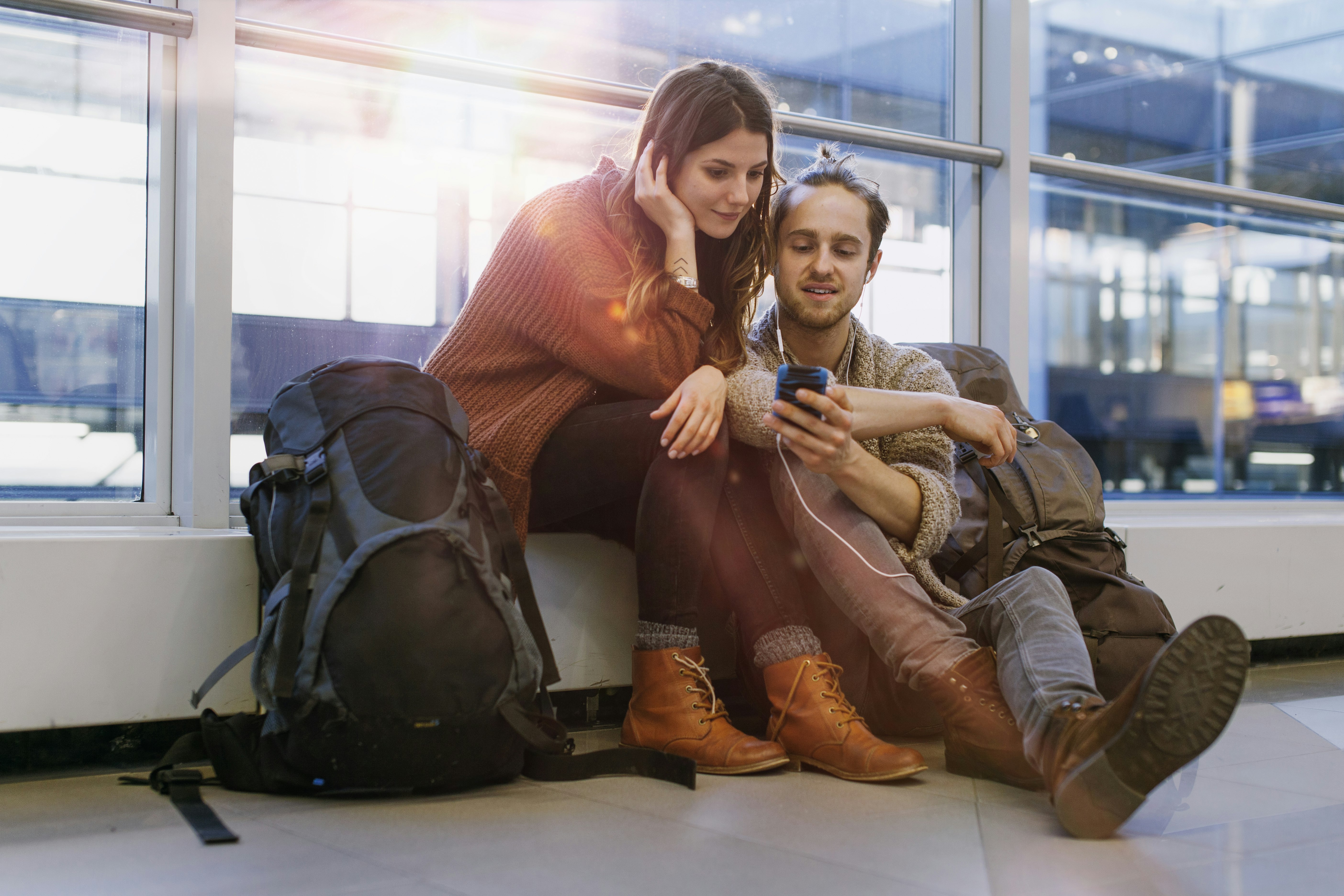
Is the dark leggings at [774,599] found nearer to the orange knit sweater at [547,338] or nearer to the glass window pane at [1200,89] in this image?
the orange knit sweater at [547,338]

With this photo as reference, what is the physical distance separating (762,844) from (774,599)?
1.51 ft

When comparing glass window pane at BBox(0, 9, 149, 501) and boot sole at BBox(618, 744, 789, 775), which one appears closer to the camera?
boot sole at BBox(618, 744, 789, 775)

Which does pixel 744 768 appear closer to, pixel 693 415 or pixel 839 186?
pixel 693 415

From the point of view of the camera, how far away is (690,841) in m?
1.14

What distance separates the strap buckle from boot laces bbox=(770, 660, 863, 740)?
0.70 m

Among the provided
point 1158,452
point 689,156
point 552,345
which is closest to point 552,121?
point 689,156

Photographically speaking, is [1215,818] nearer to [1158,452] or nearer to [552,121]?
[552,121]

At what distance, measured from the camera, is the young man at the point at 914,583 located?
1.10 meters

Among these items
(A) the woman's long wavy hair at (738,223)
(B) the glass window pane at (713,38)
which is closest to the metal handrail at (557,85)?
(B) the glass window pane at (713,38)

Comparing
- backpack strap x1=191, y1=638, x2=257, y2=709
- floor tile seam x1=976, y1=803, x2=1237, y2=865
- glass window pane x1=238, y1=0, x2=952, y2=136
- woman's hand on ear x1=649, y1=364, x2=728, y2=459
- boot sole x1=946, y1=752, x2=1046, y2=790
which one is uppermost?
glass window pane x1=238, y1=0, x2=952, y2=136

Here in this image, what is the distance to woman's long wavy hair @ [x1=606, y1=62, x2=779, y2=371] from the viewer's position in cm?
165

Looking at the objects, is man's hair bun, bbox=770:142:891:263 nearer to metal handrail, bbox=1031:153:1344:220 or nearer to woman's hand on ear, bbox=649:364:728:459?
woman's hand on ear, bbox=649:364:728:459

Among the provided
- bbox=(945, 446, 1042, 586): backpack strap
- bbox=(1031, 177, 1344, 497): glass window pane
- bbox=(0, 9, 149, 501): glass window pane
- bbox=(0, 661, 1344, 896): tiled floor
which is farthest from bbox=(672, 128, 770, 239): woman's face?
bbox=(1031, 177, 1344, 497): glass window pane

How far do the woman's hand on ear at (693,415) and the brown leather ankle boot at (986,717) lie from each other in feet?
1.50
